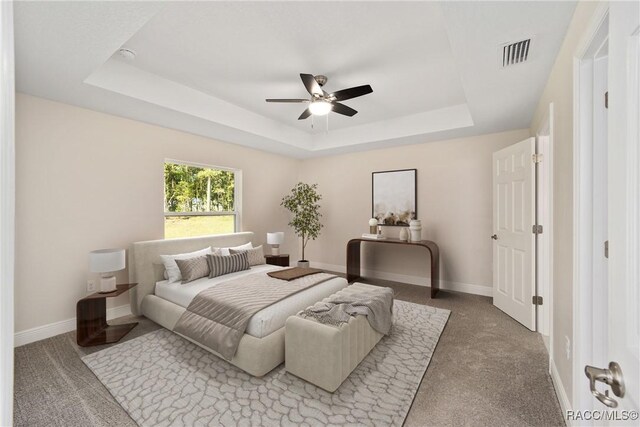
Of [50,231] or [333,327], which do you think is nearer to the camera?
[333,327]

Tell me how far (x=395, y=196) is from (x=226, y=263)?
3.15m

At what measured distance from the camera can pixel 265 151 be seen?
5.21 m

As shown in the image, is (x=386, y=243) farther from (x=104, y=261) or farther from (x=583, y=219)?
(x=104, y=261)

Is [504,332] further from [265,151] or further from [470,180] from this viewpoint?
[265,151]

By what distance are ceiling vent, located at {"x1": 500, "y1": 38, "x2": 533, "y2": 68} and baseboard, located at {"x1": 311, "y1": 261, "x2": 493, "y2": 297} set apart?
3261mm

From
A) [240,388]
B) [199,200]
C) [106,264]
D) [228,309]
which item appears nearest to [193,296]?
[228,309]

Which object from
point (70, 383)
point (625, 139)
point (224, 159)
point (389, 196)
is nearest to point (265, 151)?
point (224, 159)

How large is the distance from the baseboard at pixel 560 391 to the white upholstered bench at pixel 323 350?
4.52 ft

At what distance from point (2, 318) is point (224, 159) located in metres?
4.23

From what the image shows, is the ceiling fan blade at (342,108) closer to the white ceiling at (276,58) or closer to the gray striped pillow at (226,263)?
the white ceiling at (276,58)

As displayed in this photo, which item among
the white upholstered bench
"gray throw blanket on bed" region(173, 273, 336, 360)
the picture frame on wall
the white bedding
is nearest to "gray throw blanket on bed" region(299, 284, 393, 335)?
the white upholstered bench

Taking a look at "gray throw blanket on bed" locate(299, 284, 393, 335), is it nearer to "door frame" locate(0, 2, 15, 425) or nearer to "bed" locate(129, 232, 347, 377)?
"bed" locate(129, 232, 347, 377)

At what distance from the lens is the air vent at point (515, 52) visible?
6.39ft

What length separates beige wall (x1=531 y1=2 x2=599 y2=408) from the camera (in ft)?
5.50
